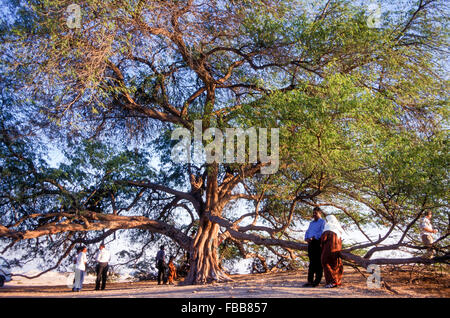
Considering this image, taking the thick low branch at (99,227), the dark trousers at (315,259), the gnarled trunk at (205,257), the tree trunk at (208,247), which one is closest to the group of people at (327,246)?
the dark trousers at (315,259)

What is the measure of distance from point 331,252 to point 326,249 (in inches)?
4.3

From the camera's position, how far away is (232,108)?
37.3ft

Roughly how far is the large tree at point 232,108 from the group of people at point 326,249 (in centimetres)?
58

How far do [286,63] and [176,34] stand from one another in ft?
9.61

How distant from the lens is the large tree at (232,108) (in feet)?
27.8

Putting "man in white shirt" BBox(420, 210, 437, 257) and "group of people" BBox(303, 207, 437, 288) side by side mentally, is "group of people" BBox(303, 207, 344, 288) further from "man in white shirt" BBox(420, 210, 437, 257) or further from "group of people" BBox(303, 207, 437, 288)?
"man in white shirt" BBox(420, 210, 437, 257)

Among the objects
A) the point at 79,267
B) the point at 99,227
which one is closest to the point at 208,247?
the point at 99,227

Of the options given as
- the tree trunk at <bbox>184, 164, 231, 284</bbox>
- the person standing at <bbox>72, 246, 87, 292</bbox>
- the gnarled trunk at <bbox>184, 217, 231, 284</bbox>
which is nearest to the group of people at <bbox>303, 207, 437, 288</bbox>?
the tree trunk at <bbox>184, 164, 231, 284</bbox>

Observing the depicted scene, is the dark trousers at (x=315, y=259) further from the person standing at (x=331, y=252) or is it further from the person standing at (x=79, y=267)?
the person standing at (x=79, y=267)

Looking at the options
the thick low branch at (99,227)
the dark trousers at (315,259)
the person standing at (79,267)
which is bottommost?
the person standing at (79,267)

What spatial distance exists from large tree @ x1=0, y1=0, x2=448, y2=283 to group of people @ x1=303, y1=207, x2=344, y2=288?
1.91ft
